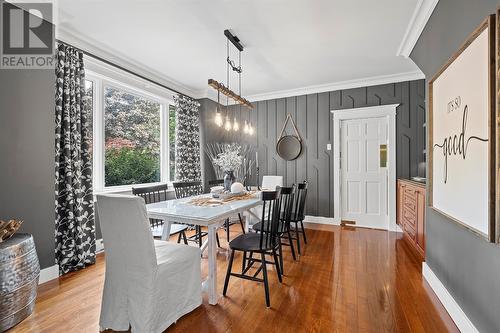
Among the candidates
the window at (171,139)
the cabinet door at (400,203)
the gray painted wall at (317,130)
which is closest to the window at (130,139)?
the window at (171,139)

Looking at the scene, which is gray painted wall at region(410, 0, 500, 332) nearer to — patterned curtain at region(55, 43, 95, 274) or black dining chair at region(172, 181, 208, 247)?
black dining chair at region(172, 181, 208, 247)

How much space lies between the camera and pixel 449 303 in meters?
1.84

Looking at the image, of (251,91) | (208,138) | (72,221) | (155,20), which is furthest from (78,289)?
(251,91)

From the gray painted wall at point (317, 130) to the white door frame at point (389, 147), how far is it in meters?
0.08

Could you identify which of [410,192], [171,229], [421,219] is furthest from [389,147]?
[171,229]

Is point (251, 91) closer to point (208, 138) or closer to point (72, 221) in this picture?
point (208, 138)

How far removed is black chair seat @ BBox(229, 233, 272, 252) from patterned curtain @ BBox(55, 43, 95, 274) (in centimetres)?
179

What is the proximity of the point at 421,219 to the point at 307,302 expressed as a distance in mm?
1803

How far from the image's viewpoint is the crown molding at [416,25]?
2.19 m

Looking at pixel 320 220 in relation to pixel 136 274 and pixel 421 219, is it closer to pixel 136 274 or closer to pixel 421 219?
pixel 421 219

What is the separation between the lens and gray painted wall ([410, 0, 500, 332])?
4.41 feet

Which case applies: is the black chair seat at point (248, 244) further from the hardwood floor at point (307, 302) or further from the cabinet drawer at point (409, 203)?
the cabinet drawer at point (409, 203)

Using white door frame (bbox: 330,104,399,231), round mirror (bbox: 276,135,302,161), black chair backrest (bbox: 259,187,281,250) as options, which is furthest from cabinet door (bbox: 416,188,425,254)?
round mirror (bbox: 276,135,302,161)

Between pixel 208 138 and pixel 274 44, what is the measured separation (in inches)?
97.7
